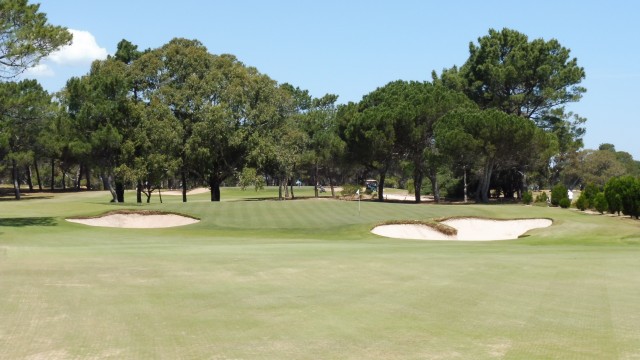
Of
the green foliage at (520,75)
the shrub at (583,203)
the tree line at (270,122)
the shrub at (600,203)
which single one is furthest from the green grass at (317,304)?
the green foliage at (520,75)

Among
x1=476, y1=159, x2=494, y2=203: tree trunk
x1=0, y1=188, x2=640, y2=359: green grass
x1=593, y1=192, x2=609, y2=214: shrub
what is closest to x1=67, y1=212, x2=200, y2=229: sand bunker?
x1=0, y1=188, x2=640, y2=359: green grass

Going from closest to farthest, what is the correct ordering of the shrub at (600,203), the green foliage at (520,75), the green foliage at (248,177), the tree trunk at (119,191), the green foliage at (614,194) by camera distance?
the green foliage at (614,194) < the shrub at (600,203) < the green foliage at (248,177) < the tree trunk at (119,191) < the green foliage at (520,75)

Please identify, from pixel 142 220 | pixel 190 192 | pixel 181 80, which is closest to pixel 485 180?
pixel 181 80

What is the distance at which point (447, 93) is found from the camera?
71.8 meters

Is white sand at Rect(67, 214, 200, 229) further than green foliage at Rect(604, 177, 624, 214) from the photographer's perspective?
No

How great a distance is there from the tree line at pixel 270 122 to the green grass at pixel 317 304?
3880cm

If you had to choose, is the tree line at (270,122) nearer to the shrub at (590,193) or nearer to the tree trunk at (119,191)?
the tree trunk at (119,191)

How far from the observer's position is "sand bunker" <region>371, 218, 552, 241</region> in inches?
1422

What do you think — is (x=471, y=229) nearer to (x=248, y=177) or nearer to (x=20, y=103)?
(x=248, y=177)

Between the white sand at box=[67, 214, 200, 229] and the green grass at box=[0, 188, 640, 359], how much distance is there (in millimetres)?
18890

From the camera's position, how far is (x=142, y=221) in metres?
39.8

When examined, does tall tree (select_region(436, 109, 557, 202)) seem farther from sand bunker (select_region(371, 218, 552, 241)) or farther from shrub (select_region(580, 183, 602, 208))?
sand bunker (select_region(371, 218, 552, 241))

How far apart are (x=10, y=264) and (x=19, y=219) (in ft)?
75.2

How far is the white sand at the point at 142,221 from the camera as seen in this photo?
38719 mm
